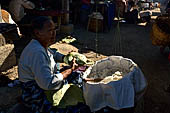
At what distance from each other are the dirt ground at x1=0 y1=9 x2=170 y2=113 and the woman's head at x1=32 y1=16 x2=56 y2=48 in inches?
63.1

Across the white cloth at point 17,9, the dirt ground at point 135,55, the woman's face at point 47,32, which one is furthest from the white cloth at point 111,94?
the white cloth at point 17,9

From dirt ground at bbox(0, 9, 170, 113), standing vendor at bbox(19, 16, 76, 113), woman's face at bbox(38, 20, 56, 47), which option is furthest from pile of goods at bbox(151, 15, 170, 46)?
woman's face at bbox(38, 20, 56, 47)

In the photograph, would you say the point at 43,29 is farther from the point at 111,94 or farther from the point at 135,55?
the point at 135,55

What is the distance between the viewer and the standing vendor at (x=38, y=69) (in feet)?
6.26

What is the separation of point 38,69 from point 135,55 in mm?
4192

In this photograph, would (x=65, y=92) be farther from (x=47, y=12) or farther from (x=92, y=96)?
(x=47, y=12)

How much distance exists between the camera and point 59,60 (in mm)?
2865

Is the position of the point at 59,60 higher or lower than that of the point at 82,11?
lower

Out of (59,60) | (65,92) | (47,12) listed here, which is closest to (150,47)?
(47,12)

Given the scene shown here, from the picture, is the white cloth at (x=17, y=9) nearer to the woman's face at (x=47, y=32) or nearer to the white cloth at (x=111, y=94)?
the woman's face at (x=47, y=32)

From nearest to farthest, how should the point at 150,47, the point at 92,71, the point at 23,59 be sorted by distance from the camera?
1. the point at 23,59
2. the point at 92,71
3. the point at 150,47

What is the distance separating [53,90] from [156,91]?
7.69 feet

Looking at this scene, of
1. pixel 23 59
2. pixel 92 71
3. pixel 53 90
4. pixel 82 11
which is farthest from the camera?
pixel 82 11

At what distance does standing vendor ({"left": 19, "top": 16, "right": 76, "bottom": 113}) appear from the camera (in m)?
1.91
